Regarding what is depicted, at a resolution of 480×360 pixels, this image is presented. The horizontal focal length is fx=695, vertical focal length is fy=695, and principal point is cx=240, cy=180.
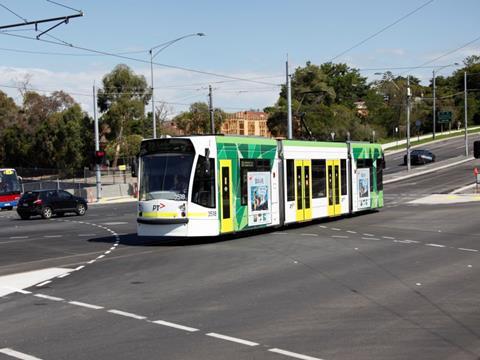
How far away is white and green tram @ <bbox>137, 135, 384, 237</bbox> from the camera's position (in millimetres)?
19266

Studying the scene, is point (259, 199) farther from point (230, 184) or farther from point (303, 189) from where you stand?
point (303, 189)

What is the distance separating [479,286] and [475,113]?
4526 inches

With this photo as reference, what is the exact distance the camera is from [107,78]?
84.1 meters

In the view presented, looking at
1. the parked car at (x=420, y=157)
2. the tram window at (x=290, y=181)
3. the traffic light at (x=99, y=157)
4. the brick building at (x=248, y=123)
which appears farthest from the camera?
the brick building at (x=248, y=123)

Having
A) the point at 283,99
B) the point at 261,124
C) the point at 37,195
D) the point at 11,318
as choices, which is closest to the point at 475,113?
the point at 283,99

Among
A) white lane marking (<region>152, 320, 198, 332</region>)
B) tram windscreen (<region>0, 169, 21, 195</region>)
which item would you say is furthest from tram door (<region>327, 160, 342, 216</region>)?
tram windscreen (<region>0, 169, 21, 195</region>)

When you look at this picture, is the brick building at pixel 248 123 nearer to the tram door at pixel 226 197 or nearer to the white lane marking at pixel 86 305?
the tram door at pixel 226 197

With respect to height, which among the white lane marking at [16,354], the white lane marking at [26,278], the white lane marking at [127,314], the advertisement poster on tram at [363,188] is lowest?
the white lane marking at [26,278]

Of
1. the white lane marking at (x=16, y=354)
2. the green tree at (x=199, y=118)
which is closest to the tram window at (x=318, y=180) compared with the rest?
the white lane marking at (x=16, y=354)

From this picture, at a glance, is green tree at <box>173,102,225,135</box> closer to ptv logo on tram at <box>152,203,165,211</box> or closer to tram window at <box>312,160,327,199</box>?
tram window at <box>312,160,327,199</box>

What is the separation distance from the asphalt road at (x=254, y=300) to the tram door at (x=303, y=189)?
9.26 feet

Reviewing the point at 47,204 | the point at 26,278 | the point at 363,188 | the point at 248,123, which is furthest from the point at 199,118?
the point at 26,278

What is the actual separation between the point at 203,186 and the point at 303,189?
5.80 m

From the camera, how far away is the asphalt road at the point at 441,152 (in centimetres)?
6989
